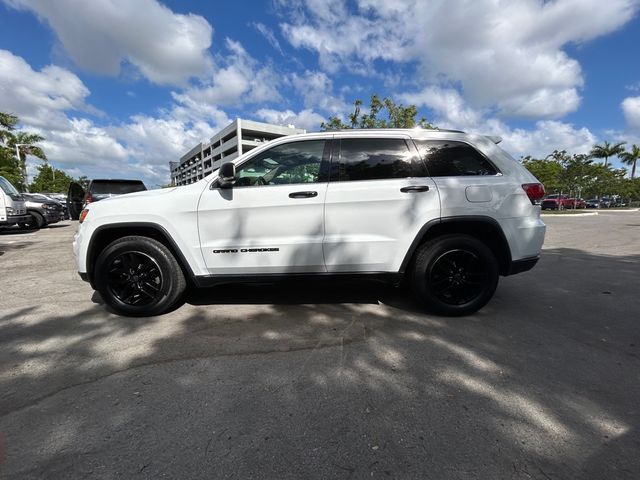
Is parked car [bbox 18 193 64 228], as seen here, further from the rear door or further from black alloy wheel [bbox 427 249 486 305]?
black alloy wheel [bbox 427 249 486 305]

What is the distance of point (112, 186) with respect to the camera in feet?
34.2

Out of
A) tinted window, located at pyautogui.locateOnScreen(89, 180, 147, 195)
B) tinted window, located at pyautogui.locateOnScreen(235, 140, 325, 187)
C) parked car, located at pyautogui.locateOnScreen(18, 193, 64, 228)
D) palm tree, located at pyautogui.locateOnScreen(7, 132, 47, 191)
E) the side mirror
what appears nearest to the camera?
the side mirror

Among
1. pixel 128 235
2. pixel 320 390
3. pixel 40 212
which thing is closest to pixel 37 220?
pixel 40 212

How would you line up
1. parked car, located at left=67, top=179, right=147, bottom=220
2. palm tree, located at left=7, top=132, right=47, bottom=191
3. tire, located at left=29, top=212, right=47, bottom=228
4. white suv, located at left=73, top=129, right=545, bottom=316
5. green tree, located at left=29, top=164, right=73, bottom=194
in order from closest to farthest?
white suv, located at left=73, top=129, right=545, bottom=316 → parked car, located at left=67, top=179, right=147, bottom=220 → tire, located at left=29, top=212, right=47, bottom=228 → palm tree, located at left=7, top=132, right=47, bottom=191 → green tree, located at left=29, top=164, right=73, bottom=194

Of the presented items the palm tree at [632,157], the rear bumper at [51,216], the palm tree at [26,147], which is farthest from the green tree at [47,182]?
the palm tree at [632,157]

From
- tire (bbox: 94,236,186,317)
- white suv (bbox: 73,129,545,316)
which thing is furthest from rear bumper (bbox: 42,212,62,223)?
tire (bbox: 94,236,186,317)

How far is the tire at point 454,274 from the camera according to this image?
361cm

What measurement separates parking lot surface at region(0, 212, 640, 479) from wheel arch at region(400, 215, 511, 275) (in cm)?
61

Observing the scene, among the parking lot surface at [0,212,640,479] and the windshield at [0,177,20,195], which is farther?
the windshield at [0,177,20,195]

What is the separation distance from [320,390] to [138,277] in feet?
7.73

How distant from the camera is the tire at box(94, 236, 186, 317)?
3.63m

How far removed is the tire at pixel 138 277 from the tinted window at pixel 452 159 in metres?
2.81

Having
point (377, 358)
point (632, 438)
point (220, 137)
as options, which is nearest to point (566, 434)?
point (632, 438)

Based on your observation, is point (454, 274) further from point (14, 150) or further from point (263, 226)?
point (14, 150)
